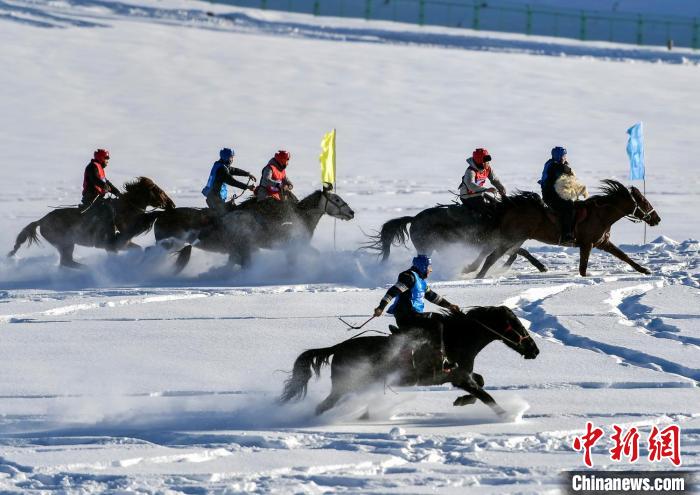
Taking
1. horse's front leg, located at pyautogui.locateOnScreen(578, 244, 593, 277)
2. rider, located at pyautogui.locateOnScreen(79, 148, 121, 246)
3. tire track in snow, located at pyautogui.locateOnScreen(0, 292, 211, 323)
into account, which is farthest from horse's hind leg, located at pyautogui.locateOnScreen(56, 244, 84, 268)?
horse's front leg, located at pyautogui.locateOnScreen(578, 244, 593, 277)

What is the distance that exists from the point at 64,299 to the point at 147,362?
4331 millimetres

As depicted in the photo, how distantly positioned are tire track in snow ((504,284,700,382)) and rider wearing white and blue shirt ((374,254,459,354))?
9.49 feet

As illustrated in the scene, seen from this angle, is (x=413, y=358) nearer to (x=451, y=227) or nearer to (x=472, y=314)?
(x=472, y=314)

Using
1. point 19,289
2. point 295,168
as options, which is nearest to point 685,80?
point 295,168

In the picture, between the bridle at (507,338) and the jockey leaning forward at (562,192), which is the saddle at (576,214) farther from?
the bridle at (507,338)

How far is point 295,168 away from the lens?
35656mm

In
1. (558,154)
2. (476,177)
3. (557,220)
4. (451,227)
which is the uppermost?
(558,154)

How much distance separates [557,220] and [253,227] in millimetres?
4402

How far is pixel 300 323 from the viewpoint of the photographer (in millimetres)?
14086

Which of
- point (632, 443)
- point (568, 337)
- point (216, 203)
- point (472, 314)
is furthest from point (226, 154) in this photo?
point (632, 443)

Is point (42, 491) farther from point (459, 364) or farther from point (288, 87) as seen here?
point (288, 87)

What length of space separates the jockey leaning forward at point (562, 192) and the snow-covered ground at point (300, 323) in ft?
2.56

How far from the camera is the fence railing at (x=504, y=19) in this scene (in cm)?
6762

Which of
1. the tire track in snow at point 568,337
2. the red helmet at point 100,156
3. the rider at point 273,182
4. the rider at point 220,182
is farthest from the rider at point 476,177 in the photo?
the red helmet at point 100,156
